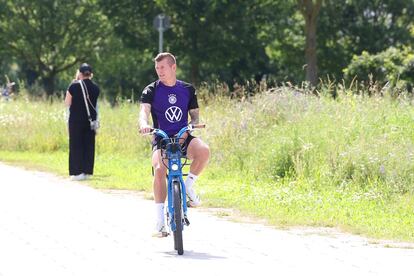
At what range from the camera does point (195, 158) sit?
933cm

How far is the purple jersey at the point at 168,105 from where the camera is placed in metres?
9.21

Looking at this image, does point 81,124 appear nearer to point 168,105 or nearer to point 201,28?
point 168,105

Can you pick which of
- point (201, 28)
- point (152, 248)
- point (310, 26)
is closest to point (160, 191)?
point (152, 248)

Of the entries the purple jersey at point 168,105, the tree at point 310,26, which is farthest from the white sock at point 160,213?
the tree at point 310,26

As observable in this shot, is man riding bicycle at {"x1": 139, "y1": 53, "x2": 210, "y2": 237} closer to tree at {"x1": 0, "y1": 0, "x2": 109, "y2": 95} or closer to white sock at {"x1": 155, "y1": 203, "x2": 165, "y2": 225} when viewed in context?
white sock at {"x1": 155, "y1": 203, "x2": 165, "y2": 225}

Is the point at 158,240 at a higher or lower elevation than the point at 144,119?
lower

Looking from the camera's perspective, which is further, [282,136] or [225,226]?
[282,136]

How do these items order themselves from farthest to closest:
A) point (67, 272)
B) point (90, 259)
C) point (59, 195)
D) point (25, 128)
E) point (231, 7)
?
point (231, 7) < point (25, 128) < point (59, 195) < point (90, 259) < point (67, 272)

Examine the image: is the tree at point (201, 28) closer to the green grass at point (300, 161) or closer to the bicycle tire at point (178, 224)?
the green grass at point (300, 161)

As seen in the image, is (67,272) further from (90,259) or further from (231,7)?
(231,7)

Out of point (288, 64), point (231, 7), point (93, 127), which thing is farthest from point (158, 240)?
point (288, 64)

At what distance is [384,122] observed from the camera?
15.1 meters

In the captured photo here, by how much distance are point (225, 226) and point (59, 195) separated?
3.69 meters

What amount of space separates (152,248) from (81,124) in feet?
26.1
